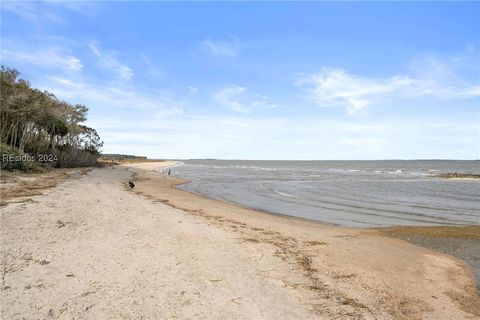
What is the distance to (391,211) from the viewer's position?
1930 centimetres

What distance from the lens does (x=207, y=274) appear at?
6.35m

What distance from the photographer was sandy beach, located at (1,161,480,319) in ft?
16.4

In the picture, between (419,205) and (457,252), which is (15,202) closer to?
(457,252)

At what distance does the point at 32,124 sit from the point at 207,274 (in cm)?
3958

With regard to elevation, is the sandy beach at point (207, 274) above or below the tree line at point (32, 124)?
below

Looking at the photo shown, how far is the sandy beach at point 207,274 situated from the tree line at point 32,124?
796 inches

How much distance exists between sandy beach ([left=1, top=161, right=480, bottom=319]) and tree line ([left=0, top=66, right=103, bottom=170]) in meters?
20.2

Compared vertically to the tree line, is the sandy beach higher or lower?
lower

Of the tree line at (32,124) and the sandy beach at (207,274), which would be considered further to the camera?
the tree line at (32,124)

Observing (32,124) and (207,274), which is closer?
(207,274)

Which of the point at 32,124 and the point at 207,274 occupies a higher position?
the point at 32,124

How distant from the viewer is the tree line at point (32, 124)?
1148 inches

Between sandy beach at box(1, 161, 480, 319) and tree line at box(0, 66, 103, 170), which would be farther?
tree line at box(0, 66, 103, 170)

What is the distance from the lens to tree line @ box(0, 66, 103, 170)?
29172mm
